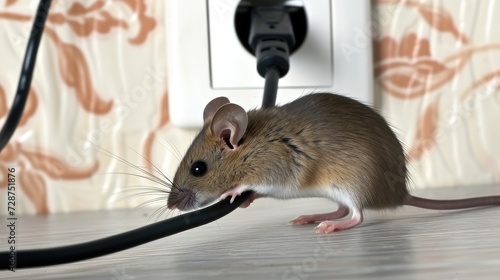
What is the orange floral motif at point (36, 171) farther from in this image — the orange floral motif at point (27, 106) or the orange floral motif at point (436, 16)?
the orange floral motif at point (436, 16)

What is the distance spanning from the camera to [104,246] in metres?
0.29

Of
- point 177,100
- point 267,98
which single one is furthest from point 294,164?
point 177,100

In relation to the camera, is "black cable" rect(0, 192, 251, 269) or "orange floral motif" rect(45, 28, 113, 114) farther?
"orange floral motif" rect(45, 28, 113, 114)

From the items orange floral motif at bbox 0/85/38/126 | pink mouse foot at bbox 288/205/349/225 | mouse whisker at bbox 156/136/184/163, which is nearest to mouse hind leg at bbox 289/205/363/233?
pink mouse foot at bbox 288/205/349/225

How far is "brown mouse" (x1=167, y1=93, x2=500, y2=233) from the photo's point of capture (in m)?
0.48

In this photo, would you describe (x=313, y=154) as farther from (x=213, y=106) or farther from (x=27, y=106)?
(x=27, y=106)

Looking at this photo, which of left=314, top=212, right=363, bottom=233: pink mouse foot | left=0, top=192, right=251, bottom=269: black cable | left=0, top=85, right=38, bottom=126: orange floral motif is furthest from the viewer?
left=0, top=85, right=38, bottom=126: orange floral motif

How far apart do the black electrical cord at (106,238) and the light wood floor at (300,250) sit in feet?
0.04

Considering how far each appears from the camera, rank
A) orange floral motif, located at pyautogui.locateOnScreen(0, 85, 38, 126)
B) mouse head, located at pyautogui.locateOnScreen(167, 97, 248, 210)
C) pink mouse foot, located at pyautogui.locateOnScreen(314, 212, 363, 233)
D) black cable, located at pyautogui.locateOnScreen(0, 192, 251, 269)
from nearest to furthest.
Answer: black cable, located at pyautogui.locateOnScreen(0, 192, 251, 269)
pink mouse foot, located at pyautogui.locateOnScreen(314, 212, 363, 233)
mouse head, located at pyautogui.locateOnScreen(167, 97, 248, 210)
orange floral motif, located at pyautogui.locateOnScreen(0, 85, 38, 126)

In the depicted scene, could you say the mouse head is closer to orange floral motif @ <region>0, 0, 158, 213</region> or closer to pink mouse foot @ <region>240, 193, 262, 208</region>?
pink mouse foot @ <region>240, 193, 262, 208</region>

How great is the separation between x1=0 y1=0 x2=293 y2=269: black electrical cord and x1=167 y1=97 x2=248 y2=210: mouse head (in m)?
0.04

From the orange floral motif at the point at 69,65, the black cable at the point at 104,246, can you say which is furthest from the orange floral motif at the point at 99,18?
the black cable at the point at 104,246

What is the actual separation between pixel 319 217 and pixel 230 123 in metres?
0.10

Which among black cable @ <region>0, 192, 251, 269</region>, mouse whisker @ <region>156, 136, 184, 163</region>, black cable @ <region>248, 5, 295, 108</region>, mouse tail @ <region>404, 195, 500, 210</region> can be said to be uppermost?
black cable @ <region>248, 5, 295, 108</region>
